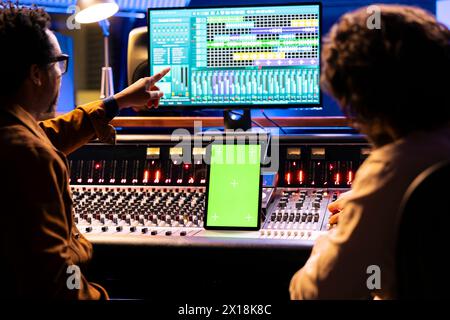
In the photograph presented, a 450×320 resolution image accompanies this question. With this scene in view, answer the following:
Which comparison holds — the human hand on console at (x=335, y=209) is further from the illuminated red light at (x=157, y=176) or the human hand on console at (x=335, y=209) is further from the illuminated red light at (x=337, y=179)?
the illuminated red light at (x=157, y=176)

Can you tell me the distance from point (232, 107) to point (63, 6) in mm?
1740

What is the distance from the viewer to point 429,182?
3.88ft

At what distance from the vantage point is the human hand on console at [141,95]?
261 cm

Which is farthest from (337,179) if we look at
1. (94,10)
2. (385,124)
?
(94,10)

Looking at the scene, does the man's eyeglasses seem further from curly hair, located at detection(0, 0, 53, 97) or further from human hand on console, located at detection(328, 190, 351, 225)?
human hand on console, located at detection(328, 190, 351, 225)

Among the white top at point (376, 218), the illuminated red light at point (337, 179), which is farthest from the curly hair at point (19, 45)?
the illuminated red light at point (337, 179)

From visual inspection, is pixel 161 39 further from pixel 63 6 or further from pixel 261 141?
pixel 63 6

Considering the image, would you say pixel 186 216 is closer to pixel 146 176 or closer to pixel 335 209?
pixel 146 176

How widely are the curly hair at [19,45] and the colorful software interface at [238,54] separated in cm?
102

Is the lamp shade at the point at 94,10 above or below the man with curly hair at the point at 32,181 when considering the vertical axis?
above

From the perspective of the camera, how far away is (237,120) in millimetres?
2893

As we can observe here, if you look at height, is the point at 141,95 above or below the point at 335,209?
above

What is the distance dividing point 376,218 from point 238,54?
5.34 feet
